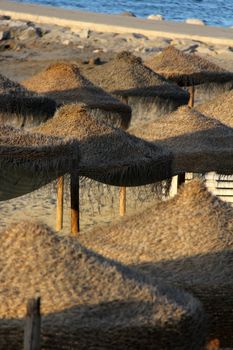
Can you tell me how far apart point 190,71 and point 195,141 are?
18.9 ft

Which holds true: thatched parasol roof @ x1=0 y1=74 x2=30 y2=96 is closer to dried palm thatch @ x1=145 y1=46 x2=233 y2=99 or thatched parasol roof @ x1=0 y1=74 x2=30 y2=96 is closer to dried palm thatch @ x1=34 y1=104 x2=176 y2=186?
dried palm thatch @ x1=34 y1=104 x2=176 y2=186

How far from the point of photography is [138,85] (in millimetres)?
17797

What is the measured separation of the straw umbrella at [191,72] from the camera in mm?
19781

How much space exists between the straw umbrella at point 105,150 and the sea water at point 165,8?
5183cm

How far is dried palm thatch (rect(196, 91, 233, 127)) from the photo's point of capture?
638 inches

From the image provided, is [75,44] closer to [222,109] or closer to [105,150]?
[222,109]

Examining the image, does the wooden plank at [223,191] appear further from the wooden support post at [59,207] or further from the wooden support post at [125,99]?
the wooden support post at [125,99]

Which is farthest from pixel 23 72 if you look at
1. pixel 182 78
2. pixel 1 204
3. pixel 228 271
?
pixel 228 271

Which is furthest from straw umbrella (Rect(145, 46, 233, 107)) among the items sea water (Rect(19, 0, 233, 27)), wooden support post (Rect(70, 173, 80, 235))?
sea water (Rect(19, 0, 233, 27))

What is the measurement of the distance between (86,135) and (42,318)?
5748 millimetres

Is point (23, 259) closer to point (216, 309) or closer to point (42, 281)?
point (42, 281)

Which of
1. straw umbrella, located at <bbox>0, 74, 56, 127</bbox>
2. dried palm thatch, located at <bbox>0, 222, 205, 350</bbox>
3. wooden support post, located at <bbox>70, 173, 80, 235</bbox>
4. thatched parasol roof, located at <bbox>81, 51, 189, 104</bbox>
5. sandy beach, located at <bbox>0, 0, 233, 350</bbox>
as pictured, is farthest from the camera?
sandy beach, located at <bbox>0, 0, 233, 350</bbox>

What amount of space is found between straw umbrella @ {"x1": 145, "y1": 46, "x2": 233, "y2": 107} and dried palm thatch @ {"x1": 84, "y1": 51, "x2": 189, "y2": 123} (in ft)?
4.39

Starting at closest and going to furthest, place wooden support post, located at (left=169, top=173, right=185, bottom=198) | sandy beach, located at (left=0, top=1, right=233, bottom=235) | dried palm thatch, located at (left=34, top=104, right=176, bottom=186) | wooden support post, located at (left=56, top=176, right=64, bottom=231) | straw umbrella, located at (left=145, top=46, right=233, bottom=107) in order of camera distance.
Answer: dried palm thatch, located at (left=34, top=104, right=176, bottom=186) → wooden support post, located at (left=56, top=176, right=64, bottom=231) → wooden support post, located at (left=169, top=173, right=185, bottom=198) → straw umbrella, located at (left=145, top=46, right=233, bottom=107) → sandy beach, located at (left=0, top=1, right=233, bottom=235)
